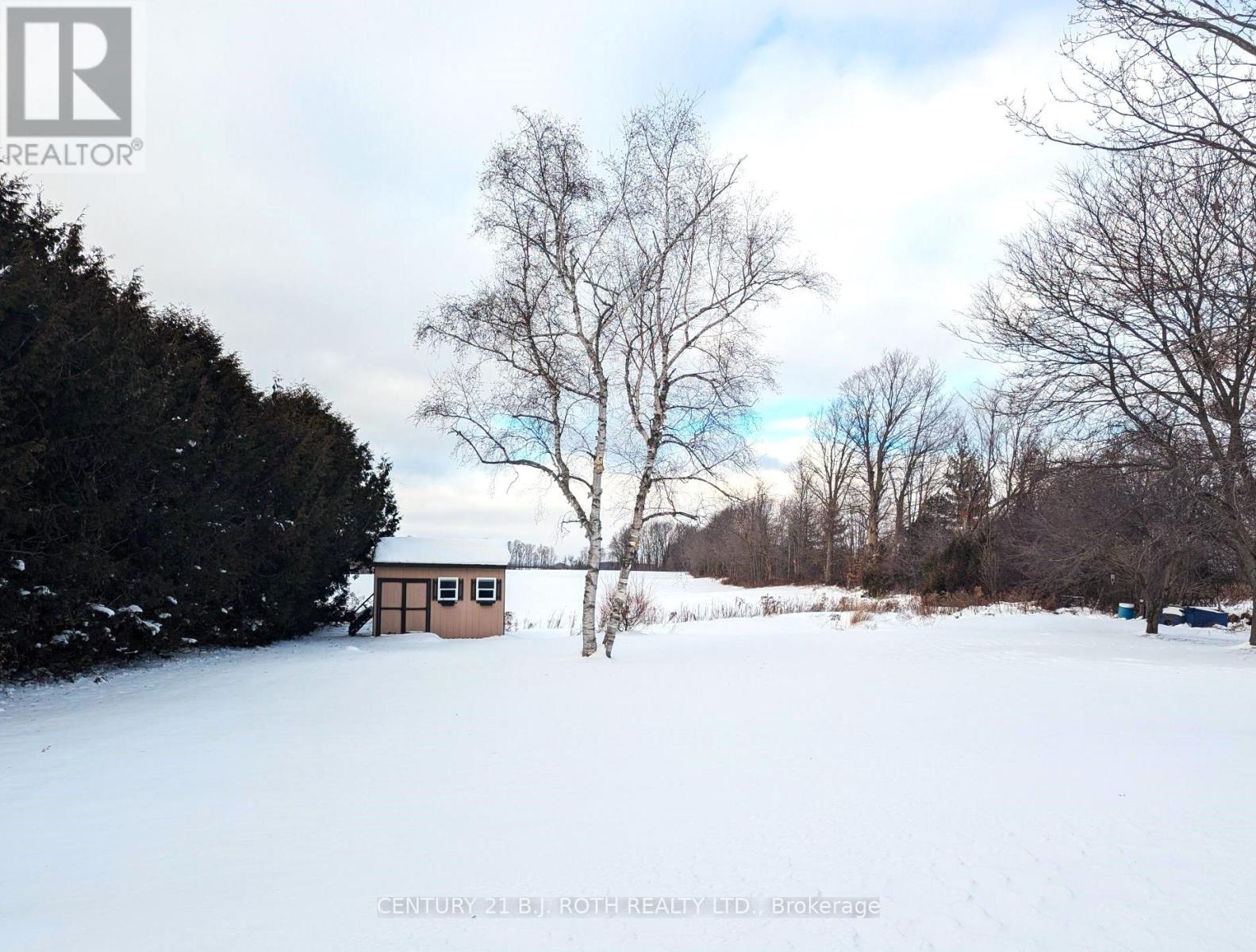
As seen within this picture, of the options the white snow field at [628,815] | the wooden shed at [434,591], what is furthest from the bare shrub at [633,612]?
the white snow field at [628,815]

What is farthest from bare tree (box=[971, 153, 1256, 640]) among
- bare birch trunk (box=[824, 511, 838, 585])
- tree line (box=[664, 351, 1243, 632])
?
bare birch trunk (box=[824, 511, 838, 585])

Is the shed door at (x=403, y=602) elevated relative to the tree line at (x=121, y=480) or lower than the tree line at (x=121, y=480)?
lower

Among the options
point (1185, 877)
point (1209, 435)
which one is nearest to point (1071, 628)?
point (1209, 435)

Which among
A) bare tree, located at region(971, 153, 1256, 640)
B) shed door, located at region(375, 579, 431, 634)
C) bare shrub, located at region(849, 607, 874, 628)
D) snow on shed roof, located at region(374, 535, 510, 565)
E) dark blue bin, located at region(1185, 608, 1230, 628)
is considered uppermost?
bare tree, located at region(971, 153, 1256, 640)

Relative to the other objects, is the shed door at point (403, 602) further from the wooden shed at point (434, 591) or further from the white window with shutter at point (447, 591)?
the white window with shutter at point (447, 591)

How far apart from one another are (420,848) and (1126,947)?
12.5ft

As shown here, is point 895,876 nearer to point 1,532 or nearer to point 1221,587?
point 1,532

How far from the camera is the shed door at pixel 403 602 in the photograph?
19703 millimetres

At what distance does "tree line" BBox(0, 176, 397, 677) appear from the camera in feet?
30.8

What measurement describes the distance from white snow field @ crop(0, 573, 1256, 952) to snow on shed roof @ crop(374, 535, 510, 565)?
9.10 meters

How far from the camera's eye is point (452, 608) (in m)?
19.9

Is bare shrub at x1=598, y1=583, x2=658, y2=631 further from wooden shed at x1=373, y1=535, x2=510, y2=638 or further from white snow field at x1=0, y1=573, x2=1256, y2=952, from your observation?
white snow field at x1=0, y1=573, x2=1256, y2=952

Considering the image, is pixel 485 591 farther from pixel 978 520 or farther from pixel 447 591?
pixel 978 520

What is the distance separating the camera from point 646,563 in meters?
83.3
